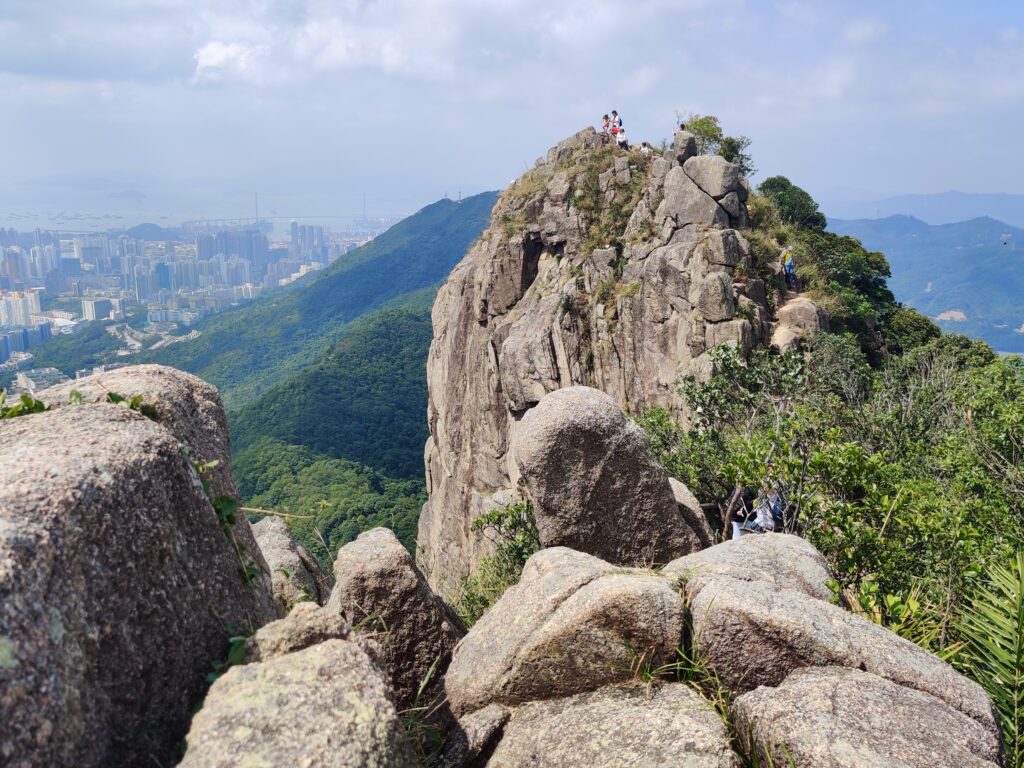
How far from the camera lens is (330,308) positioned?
5561 inches

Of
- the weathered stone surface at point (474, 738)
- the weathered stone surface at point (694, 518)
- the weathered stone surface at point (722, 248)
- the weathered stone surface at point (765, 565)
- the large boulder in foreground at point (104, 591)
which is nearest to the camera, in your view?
the large boulder in foreground at point (104, 591)

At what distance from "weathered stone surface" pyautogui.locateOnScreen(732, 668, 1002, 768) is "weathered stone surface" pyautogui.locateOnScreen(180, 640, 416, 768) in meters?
2.10

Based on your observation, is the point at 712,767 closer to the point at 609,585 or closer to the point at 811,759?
the point at 811,759

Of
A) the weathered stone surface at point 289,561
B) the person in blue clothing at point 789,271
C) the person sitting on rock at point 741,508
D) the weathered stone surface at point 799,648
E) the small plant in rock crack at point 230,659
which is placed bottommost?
the weathered stone surface at point 289,561

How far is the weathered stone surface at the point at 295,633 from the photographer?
3799mm

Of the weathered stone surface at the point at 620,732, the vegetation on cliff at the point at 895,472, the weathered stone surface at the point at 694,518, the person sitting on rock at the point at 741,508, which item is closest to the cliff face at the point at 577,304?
the vegetation on cliff at the point at 895,472

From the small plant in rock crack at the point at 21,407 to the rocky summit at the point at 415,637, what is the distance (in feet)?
Result: 0.07

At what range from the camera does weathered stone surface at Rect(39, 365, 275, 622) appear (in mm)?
4590

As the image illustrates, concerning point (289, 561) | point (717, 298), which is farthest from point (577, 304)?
point (289, 561)

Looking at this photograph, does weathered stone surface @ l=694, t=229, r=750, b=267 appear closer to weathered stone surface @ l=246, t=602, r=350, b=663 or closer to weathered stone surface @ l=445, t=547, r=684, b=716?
weathered stone surface @ l=445, t=547, r=684, b=716

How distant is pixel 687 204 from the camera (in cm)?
2744

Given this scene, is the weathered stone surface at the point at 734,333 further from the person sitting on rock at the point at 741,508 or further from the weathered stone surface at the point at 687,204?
the person sitting on rock at the point at 741,508

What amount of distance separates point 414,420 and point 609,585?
62659 mm

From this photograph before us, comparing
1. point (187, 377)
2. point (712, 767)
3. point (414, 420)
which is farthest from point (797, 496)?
point (414, 420)
